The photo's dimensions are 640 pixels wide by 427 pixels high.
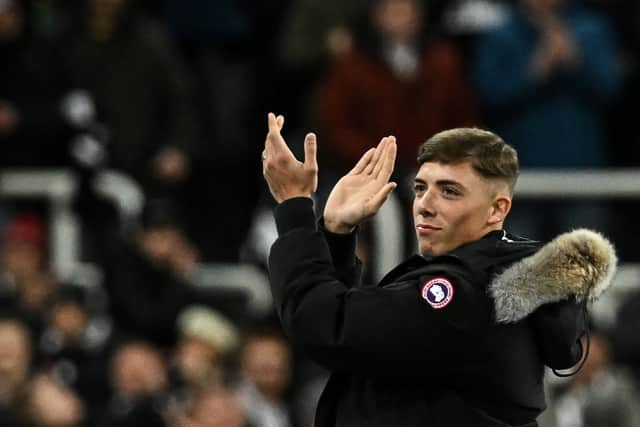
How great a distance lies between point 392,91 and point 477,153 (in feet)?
17.2

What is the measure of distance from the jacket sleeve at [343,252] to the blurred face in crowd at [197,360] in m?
4.73

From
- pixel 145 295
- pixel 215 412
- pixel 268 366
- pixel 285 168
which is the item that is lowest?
pixel 215 412

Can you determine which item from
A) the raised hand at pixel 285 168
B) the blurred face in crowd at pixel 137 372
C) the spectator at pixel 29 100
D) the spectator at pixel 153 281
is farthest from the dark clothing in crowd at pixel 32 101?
the raised hand at pixel 285 168

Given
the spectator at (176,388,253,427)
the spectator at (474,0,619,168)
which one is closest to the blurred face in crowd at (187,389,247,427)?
the spectator at (176,388,253,427)

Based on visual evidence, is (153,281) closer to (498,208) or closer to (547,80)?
(547,80)

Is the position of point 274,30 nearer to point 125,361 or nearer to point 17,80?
point 17,80

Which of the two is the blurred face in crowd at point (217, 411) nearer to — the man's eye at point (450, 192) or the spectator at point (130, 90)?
the spectator at point (130, 90)

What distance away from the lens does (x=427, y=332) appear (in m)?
3.88

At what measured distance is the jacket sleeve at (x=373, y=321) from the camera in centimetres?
387

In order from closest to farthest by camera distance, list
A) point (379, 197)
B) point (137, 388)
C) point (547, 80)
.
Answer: point (379, 197) → point (137, 388) → point (547, 80)

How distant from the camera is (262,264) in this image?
950 centimetres

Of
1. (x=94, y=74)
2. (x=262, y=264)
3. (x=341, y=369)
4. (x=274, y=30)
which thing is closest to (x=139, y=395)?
(x=262, y=264)

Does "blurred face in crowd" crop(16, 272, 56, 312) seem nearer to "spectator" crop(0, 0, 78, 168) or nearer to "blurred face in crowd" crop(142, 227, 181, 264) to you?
"blurred face in crowd" crop(142, 227, 181, 264)

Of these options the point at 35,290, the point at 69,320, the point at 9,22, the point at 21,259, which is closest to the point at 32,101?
the point at 9,22
